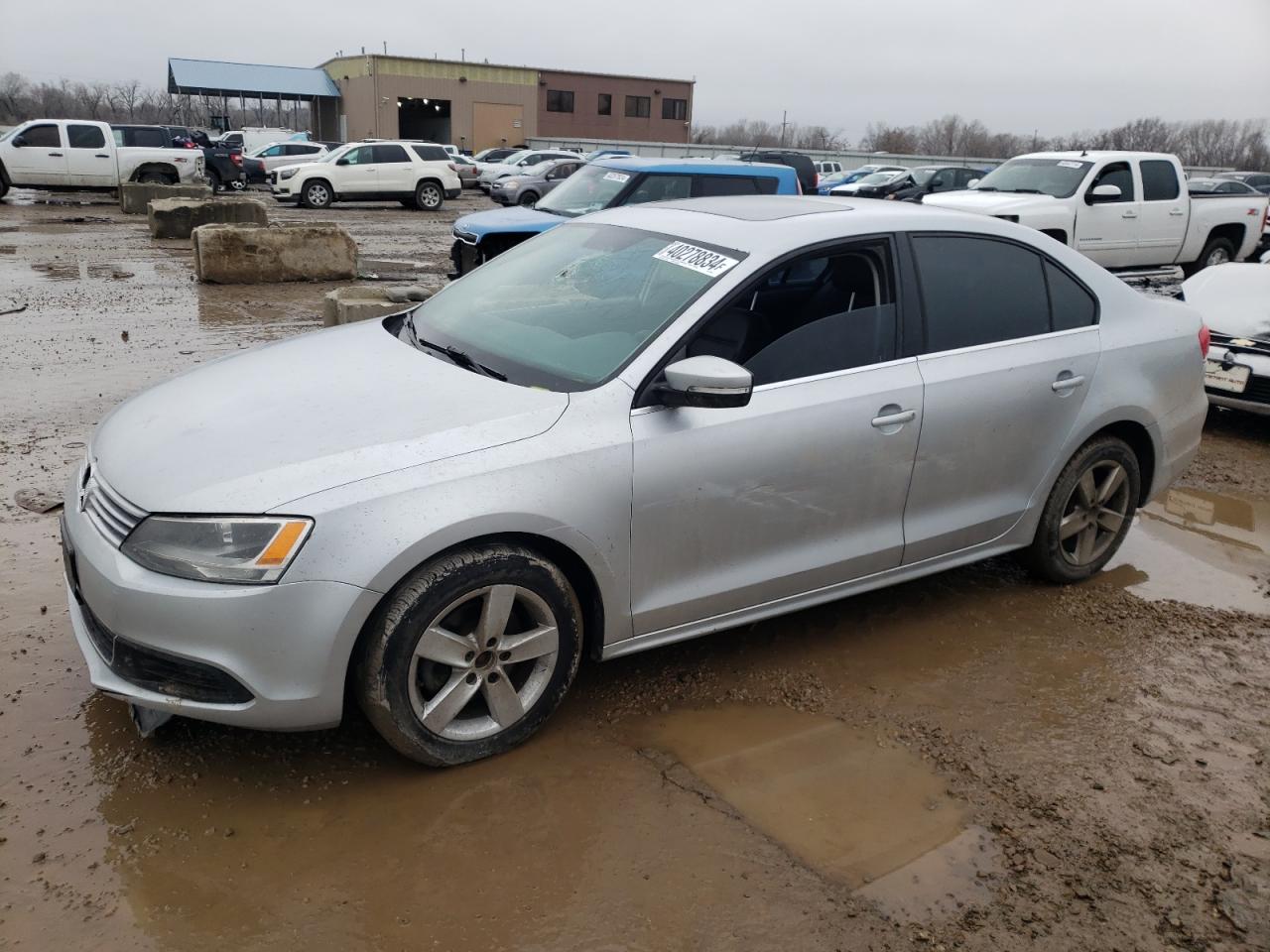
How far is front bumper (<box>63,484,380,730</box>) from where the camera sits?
269cm

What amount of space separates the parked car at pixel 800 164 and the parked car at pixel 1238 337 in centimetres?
824

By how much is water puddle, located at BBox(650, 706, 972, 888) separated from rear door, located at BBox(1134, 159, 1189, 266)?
12032 mm

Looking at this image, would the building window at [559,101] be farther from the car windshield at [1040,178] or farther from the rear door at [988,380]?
the rear door at [988,380]

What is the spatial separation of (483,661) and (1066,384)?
2725mm

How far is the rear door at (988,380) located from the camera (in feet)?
12.8

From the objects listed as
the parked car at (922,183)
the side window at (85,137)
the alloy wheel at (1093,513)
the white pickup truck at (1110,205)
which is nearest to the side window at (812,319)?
the alloy wheel at (1093,513)

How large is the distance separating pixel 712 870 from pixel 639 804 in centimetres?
34

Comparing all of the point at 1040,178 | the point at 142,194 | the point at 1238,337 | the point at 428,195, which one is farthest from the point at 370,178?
the point at 1238,337

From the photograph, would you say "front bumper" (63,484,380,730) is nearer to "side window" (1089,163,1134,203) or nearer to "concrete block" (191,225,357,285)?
"concrete block" (191,225,357,285)

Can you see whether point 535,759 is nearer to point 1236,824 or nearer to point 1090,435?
point 1236,824

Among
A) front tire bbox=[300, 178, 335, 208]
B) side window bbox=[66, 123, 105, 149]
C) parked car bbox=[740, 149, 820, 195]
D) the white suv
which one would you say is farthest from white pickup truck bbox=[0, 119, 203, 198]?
parked car bbox=[740, 149, 820, 195]

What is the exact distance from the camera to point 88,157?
22.7 meters

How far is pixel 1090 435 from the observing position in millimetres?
4383

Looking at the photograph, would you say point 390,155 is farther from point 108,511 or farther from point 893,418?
point 108,511
